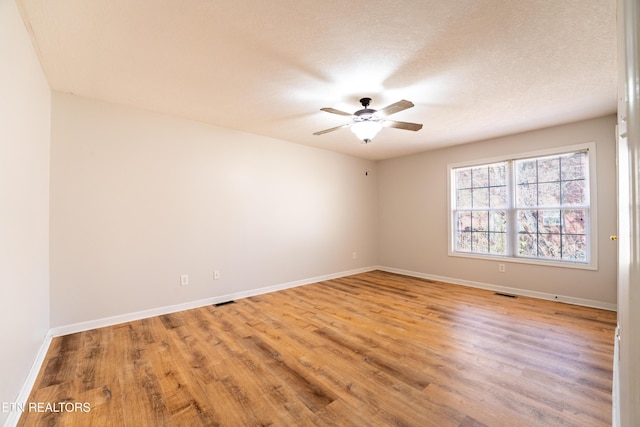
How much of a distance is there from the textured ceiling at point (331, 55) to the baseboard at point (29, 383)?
7.85 ft

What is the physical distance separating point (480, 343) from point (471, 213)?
2.74 metres

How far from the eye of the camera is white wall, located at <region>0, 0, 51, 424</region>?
1490 millimetres

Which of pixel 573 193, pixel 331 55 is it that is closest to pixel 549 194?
pixel 573 193

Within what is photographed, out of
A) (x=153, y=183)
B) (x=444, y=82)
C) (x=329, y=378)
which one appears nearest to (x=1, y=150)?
(x=153, y=183)

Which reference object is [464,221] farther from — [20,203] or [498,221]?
[20,203]

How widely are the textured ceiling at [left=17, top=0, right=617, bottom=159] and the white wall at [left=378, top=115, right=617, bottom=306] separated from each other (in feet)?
1.77

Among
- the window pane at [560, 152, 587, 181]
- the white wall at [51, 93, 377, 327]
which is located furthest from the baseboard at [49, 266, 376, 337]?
the window pane at [560, 152, 587, 181]

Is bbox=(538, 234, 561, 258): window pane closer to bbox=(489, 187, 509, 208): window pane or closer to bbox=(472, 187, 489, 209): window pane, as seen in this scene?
bbox=(489, 187, 509, 208): window pane

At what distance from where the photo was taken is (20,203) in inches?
71.1

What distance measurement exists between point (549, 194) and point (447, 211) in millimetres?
1415

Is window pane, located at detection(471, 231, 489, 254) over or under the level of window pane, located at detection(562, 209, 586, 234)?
under

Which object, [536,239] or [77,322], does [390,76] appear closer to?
[536,239]

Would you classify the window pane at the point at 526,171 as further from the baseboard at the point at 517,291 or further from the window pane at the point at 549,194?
the baseboard at the point at 517,291

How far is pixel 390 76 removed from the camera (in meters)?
2.44
